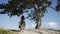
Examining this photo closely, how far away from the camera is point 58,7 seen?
704 inches

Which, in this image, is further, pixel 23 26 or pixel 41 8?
pixel 41 8

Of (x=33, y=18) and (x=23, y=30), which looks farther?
(x=33, y=18)

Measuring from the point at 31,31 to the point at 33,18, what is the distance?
6.63 feet

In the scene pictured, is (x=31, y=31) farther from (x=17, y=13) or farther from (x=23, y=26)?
(x=17, y=13)

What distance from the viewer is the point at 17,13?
17797mm

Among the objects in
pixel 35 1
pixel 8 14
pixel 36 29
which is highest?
pixel 35 1

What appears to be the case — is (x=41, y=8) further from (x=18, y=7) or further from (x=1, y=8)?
(x=1, y=8)

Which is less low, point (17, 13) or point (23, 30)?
point (17, 13)

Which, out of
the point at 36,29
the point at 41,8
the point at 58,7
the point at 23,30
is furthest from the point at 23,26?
the point at 58,7

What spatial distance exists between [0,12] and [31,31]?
12.3 feet

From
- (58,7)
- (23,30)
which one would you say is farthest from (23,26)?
(58,7)

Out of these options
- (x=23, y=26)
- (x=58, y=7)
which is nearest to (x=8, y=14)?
(x=23, y=26)

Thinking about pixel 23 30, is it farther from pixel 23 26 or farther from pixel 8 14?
pixel 8 14

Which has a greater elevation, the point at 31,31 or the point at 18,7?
the point at 18,7
